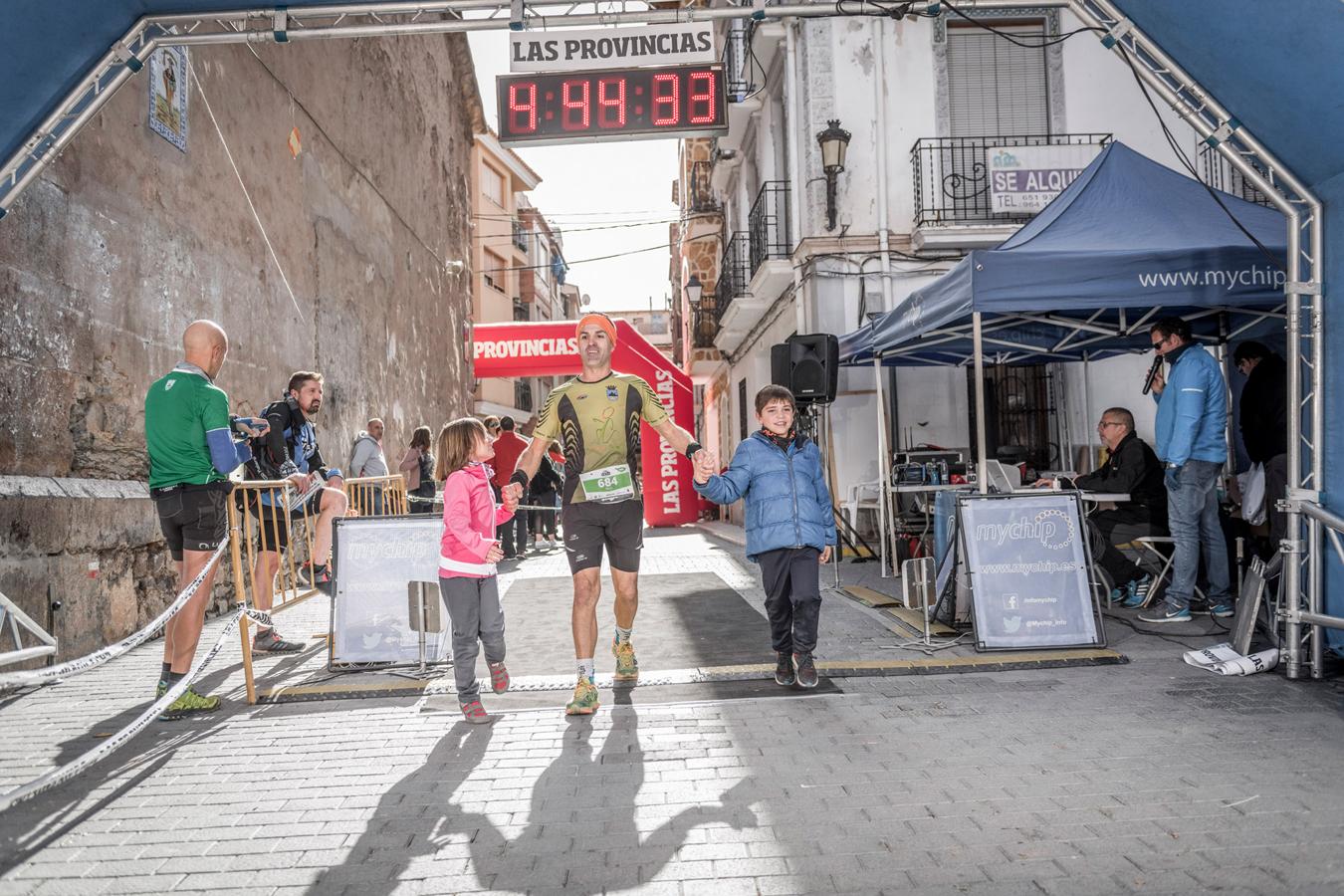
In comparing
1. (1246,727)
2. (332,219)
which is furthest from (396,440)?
(1246,727)

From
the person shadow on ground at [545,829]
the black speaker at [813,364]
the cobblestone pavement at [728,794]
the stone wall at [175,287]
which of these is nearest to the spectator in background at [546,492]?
the stone wall at [175,287]


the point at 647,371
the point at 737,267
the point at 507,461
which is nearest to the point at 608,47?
the point at 507,461

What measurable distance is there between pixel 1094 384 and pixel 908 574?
8.94 m

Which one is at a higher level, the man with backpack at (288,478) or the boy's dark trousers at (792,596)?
the man with backpack at (288,478)

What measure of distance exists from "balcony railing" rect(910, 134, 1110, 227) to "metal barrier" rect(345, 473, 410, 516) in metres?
8.44

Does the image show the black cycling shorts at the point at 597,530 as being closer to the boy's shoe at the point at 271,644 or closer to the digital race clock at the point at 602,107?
the boy's shoe at the point at 271,644

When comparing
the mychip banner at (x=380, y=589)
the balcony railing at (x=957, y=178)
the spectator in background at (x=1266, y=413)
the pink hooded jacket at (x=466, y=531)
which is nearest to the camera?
the pink hooded jacket at (x=466, y=531)

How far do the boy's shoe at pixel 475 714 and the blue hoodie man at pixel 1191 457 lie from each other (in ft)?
16.3

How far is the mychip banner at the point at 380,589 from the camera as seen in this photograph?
6.18m

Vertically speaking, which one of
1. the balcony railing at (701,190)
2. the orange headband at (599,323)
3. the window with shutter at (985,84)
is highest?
the balcony railing at (701,190)

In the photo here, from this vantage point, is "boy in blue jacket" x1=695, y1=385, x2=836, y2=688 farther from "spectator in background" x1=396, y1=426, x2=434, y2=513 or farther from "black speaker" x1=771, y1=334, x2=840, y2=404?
"spectator in background" x1=396, y1=426, x2=434, y2=513

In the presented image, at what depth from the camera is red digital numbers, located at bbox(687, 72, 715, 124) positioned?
7.90m

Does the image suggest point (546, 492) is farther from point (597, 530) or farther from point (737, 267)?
point (597, 530)

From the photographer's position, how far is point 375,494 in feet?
30.3
